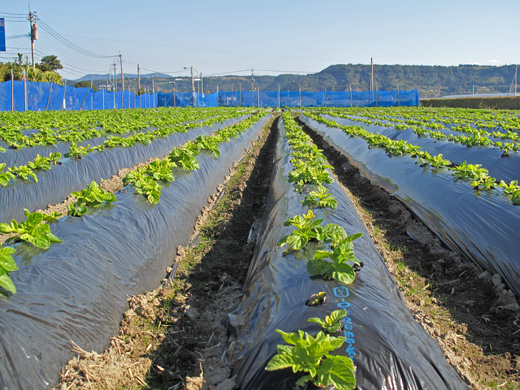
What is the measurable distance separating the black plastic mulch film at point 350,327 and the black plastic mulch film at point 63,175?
17.3 feet

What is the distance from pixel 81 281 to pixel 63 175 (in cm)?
558

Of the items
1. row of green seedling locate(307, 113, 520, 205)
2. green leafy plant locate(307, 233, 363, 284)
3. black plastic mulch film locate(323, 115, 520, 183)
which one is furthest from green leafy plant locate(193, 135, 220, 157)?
green leafy plant locate(307, 233, 363, 284)

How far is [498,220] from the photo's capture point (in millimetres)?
5086

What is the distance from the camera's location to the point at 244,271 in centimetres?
527

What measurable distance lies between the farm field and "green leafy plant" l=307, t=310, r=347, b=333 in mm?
128

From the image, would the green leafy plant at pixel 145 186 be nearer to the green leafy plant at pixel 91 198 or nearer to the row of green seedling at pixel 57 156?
the green leafy plant at pixel 91 198

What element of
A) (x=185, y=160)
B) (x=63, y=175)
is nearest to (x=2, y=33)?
(x=63, y=175)

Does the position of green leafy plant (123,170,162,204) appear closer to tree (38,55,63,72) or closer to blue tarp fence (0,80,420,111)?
blue tarp fence (0,80,420,111)

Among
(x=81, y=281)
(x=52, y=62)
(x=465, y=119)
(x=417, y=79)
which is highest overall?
(x=417, y=79)

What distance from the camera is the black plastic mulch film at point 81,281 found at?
2.72m

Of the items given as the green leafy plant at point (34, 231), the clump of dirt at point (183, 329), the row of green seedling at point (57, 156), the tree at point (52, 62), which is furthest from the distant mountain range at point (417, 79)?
the green leafy plant at point (34, 231)

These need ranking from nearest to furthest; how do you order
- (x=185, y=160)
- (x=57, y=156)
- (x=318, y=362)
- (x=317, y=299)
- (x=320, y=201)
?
1. (x=318, y=362)
2. (x=317, y=299)
3. (x=320, y=201)
4. (x=185, y=160)
5. (x=57, y=156)

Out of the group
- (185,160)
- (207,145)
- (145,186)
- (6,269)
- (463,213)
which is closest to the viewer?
(6,269)

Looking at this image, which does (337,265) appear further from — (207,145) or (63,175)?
(63,175)
